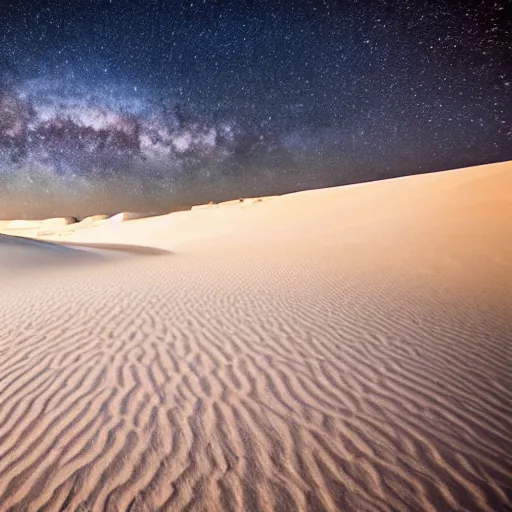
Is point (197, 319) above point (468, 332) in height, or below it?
above

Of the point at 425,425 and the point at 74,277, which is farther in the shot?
the point at 74,277

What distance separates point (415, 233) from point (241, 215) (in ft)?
73.4

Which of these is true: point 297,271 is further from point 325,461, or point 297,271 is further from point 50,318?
point 325,461

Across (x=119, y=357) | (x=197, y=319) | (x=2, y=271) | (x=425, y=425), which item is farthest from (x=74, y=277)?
(x=425, y=425)

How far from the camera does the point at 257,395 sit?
3.25 metres

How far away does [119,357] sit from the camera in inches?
162

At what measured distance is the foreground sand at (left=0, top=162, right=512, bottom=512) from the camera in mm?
2139

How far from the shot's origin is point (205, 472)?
2.24 meters

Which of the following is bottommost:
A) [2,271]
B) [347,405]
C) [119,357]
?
[347,405]

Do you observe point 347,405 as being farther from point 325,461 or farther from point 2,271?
point 2,271

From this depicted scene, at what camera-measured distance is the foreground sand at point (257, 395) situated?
214 centimetres

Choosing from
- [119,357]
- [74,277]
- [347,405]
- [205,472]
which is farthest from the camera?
[74,277]

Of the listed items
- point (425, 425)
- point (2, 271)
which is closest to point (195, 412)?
point (425, 425)

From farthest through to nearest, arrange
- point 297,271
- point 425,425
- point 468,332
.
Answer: point 297,271 < point 468,332 < point 425,425
